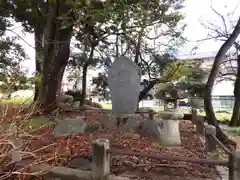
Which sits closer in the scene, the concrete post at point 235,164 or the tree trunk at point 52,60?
the concrete post at point 235,164

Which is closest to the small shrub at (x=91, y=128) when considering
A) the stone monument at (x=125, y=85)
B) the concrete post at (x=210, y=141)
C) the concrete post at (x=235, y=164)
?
the stone monument at (x=125, y=85)

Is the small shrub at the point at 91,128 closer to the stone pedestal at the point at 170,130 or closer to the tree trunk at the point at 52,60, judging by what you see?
the stone pedestal at the point at 170,130

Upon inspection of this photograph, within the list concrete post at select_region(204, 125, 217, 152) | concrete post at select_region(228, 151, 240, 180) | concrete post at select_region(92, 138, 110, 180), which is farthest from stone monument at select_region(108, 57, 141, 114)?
concrete post at select_region(228, 151, 240, 180)

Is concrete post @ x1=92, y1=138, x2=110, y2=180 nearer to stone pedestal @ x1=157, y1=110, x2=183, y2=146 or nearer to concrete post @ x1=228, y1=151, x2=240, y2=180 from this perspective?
concrete post @ x1=228, y1=151, x2=240, y2=180

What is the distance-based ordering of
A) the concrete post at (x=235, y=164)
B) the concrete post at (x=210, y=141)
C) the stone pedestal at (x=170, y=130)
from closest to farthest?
the concrete post at (x=235, y=164) → the concrete post at (x=210, y=141) → the stone pedestal at (x=170, y=130)

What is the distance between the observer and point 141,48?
50.2 feet

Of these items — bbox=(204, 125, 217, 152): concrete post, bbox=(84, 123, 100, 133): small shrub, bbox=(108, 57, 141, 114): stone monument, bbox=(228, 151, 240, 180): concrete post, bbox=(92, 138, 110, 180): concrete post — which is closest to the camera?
bbox=(228, 151, 240, 180): concrete post

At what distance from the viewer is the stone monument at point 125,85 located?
7.43 metres

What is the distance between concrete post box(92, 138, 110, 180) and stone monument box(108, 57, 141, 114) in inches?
142

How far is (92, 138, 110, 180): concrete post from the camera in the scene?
384 cm

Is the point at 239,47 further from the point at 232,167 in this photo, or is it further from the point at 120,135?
the point at 232,167

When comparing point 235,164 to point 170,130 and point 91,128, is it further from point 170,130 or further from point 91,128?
point 91,128

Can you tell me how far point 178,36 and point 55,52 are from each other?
6565 millimetres

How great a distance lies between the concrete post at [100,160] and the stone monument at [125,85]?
11.8ft
